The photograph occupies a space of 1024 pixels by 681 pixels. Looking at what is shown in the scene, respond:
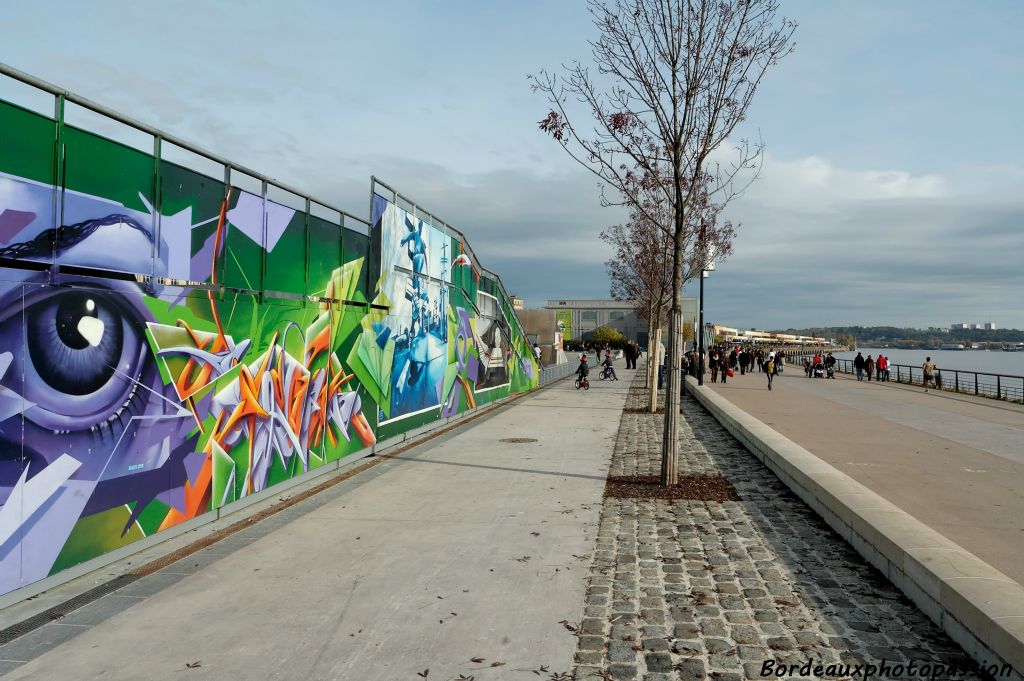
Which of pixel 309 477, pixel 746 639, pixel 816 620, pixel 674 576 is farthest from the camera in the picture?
pixel 309 477

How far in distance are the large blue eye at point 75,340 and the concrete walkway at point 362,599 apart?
1688 millimetres

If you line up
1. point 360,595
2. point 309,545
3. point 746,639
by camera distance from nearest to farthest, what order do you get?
point 746,639 < point 360,595 < point 309,545

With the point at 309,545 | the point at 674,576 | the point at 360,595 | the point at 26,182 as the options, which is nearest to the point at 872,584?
the point at 674,576

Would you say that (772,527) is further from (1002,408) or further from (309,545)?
(1002,408)

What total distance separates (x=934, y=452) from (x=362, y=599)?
33.6ft

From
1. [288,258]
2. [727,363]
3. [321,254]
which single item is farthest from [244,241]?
[727,363]

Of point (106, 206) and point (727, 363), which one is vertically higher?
point (106, 206)

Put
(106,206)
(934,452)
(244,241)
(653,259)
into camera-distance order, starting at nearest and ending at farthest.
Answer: (106,206) < (244,241) < (934,452) < (653,259)

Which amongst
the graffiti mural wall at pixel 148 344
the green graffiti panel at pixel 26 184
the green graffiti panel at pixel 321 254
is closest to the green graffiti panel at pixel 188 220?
the graffiti mural wall at pixel 148 344

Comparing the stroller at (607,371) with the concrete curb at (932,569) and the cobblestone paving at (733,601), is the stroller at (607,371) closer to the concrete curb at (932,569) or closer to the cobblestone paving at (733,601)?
the concrete curb at (932,569)

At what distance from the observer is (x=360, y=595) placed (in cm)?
523

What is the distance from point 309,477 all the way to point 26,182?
5.32m

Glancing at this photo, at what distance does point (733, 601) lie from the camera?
511 cm

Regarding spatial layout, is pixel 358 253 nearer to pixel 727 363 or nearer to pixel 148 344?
pixel 148 344
